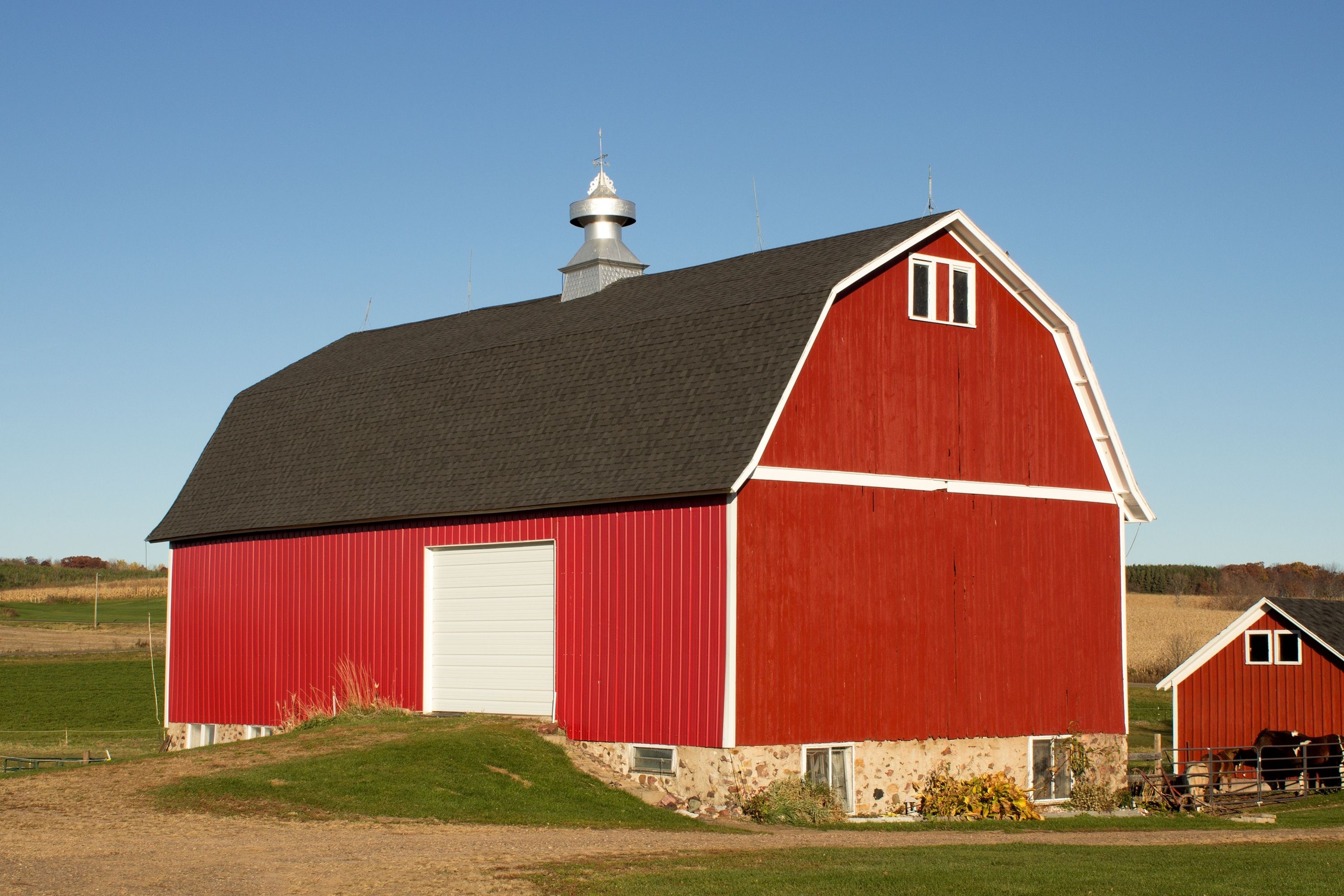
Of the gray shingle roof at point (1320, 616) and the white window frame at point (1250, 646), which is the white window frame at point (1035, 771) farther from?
the white window frame at point (1250, 646)

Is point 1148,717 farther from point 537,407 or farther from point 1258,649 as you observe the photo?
point 537,407

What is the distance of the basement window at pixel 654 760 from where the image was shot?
19719 millimetres

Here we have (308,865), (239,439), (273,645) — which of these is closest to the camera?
(308,865)

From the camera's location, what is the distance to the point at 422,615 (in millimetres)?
23297

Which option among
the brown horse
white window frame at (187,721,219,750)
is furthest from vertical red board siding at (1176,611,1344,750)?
white window frame at (187,721,219,750)

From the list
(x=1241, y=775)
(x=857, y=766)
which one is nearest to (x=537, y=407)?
(x=857, y=766)

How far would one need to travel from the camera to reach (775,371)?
19.7 m

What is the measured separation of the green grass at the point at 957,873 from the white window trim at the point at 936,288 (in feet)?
26.6

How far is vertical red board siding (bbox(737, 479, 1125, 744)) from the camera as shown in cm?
1956

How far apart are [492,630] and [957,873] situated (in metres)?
9.97

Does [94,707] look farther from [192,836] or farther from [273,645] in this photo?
[192,836]

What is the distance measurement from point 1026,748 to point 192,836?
12.5m

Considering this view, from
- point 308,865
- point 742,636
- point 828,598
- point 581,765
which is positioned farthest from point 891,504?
point 308,865

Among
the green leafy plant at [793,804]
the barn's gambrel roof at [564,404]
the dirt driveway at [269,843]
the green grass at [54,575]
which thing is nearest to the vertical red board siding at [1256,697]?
the barn's gambrel roof at [564,404]
